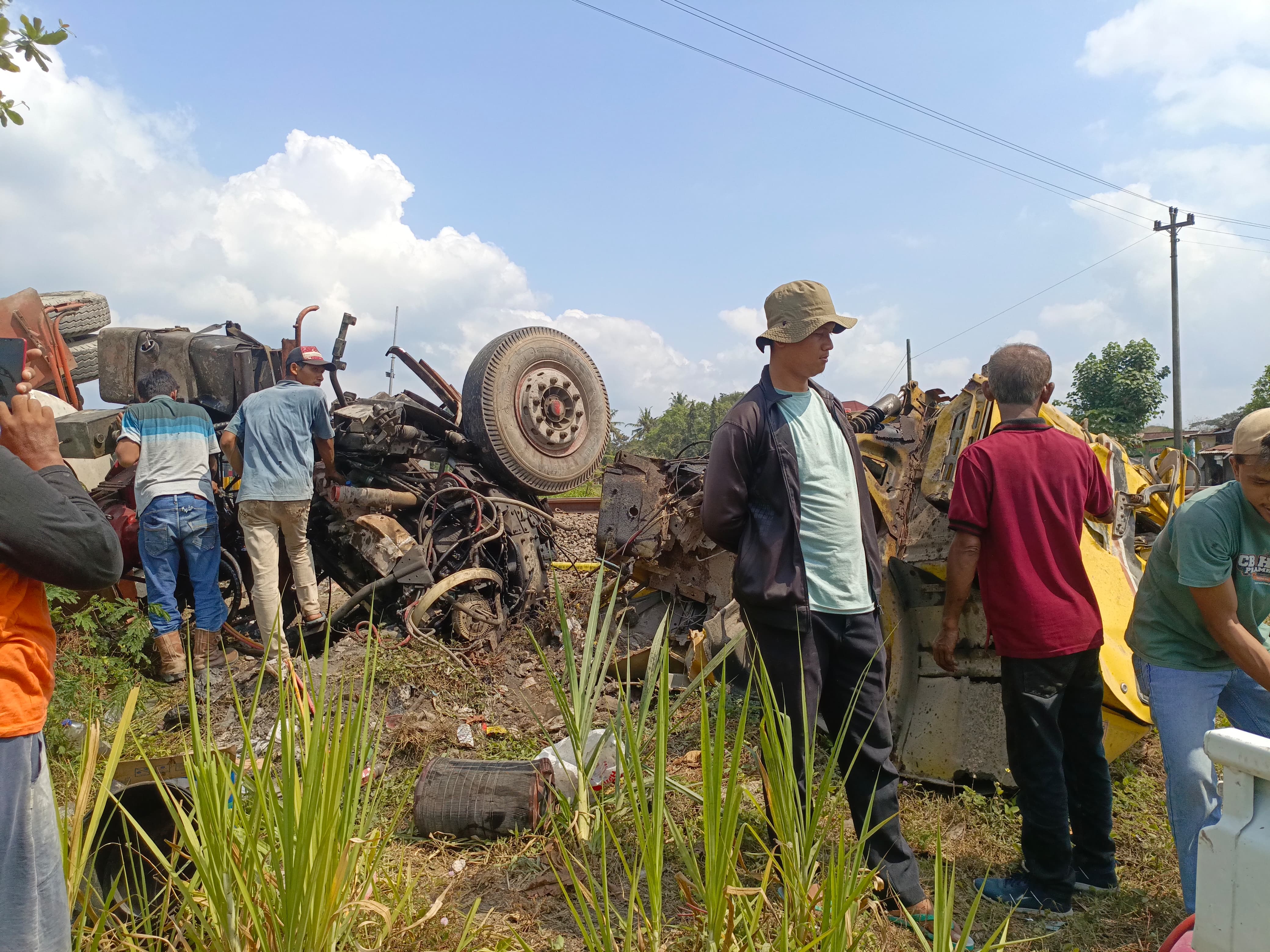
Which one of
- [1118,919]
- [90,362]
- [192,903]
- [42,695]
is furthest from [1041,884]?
[90,362]

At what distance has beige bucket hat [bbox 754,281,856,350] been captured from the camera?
2.47 m

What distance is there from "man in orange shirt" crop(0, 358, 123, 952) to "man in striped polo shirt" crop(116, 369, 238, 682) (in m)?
3.07

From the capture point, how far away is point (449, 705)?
13.8 ft

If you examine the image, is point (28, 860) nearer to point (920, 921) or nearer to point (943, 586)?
point (920, 921)

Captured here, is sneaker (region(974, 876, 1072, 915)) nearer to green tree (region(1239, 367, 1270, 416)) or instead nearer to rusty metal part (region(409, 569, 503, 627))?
rusty metal part (region(409, 569, 503, 627))

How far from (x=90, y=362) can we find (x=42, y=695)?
5558 millimetres

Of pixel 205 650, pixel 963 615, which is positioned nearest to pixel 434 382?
pixel 205 650

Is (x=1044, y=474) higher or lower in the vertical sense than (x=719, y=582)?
higher

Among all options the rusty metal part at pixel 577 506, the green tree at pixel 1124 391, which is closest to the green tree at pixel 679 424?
the green tree at pixel 1124 391

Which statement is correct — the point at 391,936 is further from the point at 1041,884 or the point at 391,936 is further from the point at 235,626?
the point at 235,626

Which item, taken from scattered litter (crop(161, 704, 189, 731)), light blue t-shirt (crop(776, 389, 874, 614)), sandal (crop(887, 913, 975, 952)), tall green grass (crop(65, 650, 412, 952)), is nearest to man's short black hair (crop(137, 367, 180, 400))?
scattered litter (crop(161, 704, 189, 731))

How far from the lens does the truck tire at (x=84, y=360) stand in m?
6.16

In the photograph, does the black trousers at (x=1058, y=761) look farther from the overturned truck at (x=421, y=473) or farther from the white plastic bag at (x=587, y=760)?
the overturned truck at (x=421, y=473)

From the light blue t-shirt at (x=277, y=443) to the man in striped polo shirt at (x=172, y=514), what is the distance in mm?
220
